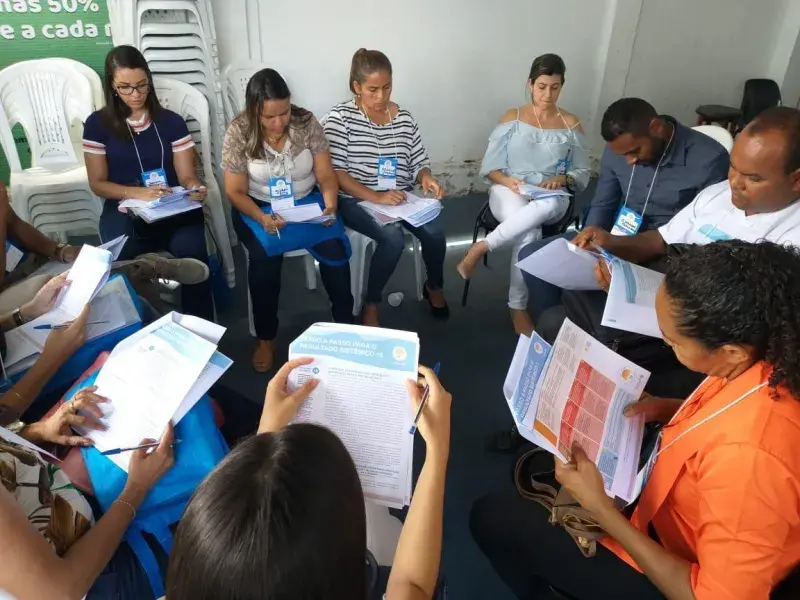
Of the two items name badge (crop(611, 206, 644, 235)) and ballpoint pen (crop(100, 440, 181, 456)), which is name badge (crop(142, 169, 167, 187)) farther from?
name badge (crop(611, 206, 644, 235))

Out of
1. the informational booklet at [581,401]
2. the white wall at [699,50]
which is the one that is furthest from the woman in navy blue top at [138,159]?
the white wall at [699,50]

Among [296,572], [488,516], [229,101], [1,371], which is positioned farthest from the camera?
[229,101]

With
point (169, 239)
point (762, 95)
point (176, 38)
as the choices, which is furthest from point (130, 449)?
point (762, 95)

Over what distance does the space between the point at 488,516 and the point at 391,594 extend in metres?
0.52

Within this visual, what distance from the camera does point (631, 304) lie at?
4.99 ft

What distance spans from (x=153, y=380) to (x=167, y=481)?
0.22 m

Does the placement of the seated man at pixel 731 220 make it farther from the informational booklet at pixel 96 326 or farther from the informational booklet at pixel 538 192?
the informational booklet at pixel 96 326

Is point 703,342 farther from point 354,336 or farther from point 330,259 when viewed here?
point 330,259

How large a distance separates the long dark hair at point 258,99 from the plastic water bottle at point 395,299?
964 millimetres

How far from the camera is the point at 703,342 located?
100 cm

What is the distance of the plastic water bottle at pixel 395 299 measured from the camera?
9.62 ft

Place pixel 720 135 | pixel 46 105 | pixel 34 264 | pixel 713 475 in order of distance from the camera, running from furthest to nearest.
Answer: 1. pixel 46 105
2. pixel 720 135
3. pixel 34 264
4. pixel 713 475

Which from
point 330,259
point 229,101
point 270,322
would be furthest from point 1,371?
point 229,101

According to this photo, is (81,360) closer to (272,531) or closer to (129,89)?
(272,531)
